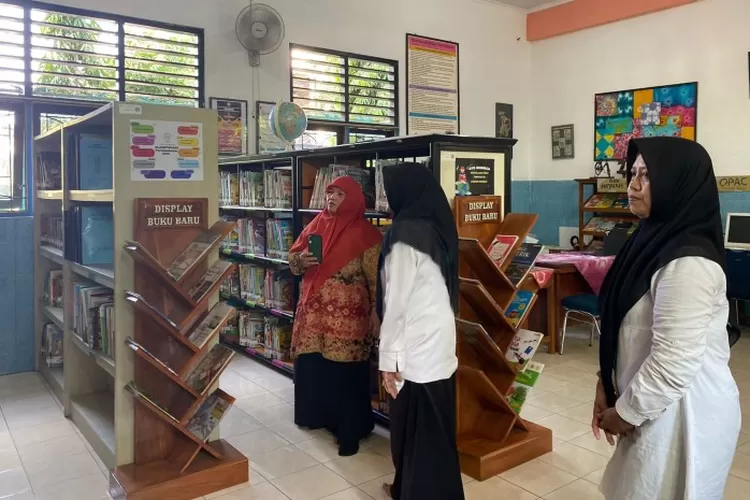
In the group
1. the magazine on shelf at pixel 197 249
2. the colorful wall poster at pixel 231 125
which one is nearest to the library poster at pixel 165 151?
the magazine on shelf at pixel 197 249

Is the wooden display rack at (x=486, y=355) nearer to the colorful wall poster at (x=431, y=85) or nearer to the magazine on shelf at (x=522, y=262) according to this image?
the magazine on shelf at (x=522, y=262)

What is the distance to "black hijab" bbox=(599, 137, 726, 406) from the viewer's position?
161 centimetres

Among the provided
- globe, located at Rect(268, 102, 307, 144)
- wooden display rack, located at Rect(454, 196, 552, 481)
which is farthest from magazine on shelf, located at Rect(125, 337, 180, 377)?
globe, located at Rect(268, 102, 307, 144)

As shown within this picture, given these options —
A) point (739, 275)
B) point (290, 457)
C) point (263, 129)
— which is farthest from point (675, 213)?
point (263, 129)

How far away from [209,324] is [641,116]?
614cm

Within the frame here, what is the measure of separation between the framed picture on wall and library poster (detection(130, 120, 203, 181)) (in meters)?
6.14

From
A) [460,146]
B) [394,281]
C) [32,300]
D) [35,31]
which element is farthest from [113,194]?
[35,31]

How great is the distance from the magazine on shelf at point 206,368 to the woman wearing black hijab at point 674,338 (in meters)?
1.84

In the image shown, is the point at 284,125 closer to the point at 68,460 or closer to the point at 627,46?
the point at 68,460

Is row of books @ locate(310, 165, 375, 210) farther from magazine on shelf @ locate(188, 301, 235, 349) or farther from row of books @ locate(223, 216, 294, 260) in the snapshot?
magazine on shelf @ locate(188, 301, 235, 349)

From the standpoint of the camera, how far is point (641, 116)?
729cm

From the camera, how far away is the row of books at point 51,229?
4594mm

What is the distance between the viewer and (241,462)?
3.06 meters

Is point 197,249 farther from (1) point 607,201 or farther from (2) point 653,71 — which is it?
(2) point 653,71
